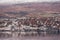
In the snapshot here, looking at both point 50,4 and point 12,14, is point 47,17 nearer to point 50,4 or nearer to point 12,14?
point 50,4

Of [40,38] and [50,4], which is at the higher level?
[50,4]

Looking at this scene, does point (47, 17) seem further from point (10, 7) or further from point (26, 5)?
point (10, 7)

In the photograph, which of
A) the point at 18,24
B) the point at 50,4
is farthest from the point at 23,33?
the point at 50,4

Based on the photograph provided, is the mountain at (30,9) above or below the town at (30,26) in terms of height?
above

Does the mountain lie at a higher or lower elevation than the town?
higher

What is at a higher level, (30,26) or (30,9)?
(30,9)

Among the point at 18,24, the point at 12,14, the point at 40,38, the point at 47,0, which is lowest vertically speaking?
the point at 40,38

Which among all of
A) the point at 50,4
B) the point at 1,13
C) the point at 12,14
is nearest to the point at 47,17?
the point at 50,4
